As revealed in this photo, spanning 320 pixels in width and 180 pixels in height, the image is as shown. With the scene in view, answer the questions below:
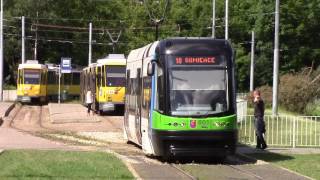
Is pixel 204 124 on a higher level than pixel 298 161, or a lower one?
higher

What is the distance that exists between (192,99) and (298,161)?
3518mm

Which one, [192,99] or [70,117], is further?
[70,117]

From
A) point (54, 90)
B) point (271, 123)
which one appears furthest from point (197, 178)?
point (54, 90)

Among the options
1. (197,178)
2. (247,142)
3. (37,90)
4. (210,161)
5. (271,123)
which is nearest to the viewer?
(197,178)

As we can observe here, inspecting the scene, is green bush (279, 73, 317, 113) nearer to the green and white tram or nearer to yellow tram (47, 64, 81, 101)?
yellow tram (47, 64, 81, 101)

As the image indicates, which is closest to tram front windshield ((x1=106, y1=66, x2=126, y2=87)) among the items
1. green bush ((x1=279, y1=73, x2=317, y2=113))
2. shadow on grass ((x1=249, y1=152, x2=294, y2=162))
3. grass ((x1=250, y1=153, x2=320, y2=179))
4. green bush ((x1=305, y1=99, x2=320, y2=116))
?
green bush ((x1=279, y1=73, x2=317, y2=113))

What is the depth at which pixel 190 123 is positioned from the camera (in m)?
18.5

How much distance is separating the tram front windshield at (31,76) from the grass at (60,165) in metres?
37.5

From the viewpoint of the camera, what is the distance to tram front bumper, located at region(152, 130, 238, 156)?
1853 cm

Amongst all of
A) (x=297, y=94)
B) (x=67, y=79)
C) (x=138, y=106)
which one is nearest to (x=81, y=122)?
(x=138, y=106)

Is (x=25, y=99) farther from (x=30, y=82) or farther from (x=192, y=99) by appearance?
(x=192, y=99)

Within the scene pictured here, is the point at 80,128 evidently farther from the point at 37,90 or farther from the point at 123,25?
the point at 123,25

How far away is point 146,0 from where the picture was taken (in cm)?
8594

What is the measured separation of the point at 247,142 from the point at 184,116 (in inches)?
323
